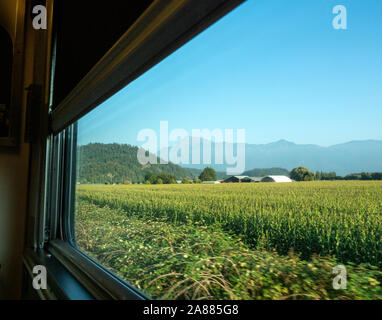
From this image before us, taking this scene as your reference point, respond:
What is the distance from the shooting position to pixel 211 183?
0.75 meters

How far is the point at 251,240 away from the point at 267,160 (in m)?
0.19

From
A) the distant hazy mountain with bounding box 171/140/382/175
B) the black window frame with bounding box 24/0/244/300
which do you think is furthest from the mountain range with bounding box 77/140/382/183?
the black window frame with bounding box 24/0/244/300

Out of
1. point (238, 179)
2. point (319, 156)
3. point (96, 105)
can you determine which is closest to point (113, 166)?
point (96, 105)

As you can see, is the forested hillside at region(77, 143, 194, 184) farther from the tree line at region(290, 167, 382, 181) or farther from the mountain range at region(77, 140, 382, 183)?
the tree line at region(290, 167, 382, 181)

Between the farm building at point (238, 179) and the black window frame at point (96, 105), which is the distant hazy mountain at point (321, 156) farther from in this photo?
the black window frame at point (96, 105)

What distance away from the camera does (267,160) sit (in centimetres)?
57

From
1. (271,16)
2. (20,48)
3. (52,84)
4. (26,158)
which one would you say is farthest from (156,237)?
(20,48)

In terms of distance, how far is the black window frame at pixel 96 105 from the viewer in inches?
22.2

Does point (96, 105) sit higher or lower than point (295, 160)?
higher

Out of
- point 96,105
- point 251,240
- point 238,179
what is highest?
point 96,105

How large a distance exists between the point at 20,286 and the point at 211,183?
6.77 ft

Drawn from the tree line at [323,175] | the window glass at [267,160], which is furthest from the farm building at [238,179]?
the tree line at [323,175]

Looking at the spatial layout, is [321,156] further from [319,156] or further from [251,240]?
[251,240]
